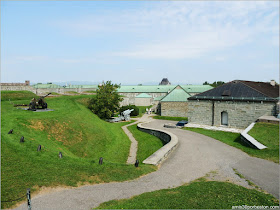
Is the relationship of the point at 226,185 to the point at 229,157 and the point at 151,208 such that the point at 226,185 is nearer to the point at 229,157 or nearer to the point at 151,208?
the point at 151,208

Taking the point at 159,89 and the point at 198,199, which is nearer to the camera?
the point at 198,199

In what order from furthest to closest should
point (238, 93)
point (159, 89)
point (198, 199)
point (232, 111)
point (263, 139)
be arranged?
1. point (159, 89)
2. point (238, 93)
3. point (232, 111)
4. point (263, 139)
5. point (198, 199)

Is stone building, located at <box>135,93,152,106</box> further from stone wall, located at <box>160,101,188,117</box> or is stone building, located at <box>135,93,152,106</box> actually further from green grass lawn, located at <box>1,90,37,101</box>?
green grass lawn, located at <box>1,90,37,101</box>

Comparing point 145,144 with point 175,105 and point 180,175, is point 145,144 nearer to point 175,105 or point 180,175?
point 180,175

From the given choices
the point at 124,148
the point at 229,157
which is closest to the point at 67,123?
the point at 124,148

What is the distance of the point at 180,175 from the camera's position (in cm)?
1445

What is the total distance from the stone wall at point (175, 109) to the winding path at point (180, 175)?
90.4 feet

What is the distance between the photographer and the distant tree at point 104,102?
42344 mm

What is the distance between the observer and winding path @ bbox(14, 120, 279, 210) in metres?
10.7

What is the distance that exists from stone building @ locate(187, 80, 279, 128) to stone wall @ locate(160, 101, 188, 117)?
12.5m

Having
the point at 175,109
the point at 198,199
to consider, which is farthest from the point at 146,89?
the point at 198,199

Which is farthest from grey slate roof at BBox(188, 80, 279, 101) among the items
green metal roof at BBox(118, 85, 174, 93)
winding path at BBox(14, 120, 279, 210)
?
green metal roof at BBox(118, 85, 174, 93)

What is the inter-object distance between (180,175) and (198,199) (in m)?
3.88

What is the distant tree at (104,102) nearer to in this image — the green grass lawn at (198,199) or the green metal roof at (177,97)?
the green metal roof at (177,97)
